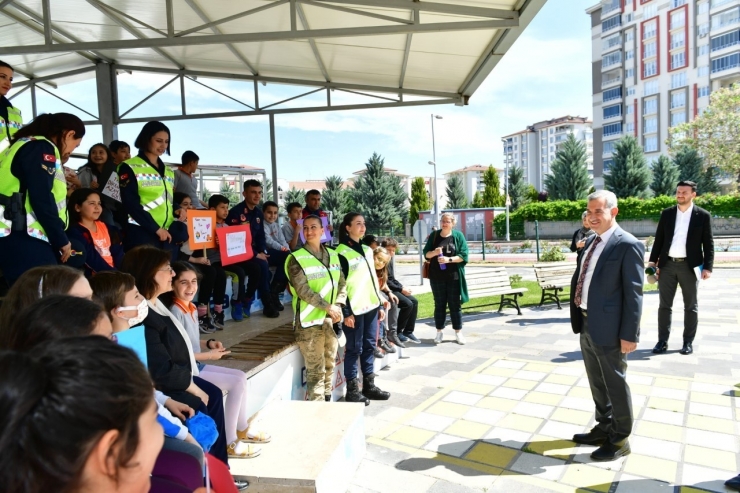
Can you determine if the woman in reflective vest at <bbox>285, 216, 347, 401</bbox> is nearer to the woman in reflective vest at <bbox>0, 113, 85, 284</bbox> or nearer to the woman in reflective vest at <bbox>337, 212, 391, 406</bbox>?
the woman in reflective vest at <bbox>337, 212, 391, 406</bbox>

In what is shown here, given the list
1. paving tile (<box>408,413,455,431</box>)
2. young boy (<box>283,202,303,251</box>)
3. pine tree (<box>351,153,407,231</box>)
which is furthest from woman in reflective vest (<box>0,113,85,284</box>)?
pine tree (<box>351,153,407,231</box>)

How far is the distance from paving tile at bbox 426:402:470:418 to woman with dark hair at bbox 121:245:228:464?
2279 mm

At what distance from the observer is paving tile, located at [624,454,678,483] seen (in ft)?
10.9

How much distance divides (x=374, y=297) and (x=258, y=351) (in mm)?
1460

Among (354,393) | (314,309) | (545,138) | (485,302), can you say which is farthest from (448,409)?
(545,138)

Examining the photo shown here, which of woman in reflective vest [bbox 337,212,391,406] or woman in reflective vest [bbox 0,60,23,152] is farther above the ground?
woman in reflective vest [bbox 0,60,23,152]

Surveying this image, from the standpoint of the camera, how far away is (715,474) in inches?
130

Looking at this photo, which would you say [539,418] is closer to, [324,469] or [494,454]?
[494,454]

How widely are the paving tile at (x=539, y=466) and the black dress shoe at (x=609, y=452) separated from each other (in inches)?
10.3

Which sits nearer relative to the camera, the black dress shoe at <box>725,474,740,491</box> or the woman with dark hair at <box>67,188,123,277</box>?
the black dress shoe at <box>725,474,740,491</box>

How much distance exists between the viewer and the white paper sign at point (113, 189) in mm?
4543

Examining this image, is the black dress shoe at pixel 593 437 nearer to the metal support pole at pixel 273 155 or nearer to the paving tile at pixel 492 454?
the paving tile at pixel 492 454

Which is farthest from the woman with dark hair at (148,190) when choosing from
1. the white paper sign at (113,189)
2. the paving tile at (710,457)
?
the paving tile at (710,457)

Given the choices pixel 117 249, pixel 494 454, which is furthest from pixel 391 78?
pixel 494 454
